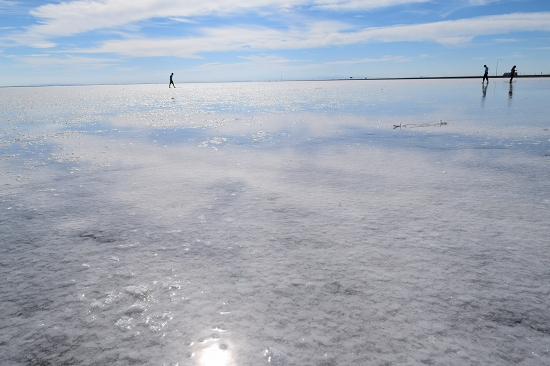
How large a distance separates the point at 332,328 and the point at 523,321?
110 cm

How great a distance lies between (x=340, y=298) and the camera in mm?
2154

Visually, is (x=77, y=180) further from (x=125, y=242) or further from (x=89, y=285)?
(x=89, y=285)

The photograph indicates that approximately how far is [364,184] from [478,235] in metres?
1.76

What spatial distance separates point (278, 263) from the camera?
2600 mm

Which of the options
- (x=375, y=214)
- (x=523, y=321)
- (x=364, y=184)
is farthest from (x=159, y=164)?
(x=523, y=321)

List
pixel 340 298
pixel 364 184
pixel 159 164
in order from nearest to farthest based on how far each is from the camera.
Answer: pixel 340 298
pixel 364 184
pixel 159 164

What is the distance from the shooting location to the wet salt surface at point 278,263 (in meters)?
1.79

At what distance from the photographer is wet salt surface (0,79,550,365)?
1.79 meters

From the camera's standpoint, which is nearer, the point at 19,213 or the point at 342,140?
the point at 19,213

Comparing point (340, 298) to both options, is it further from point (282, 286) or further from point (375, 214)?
point (375, 214)

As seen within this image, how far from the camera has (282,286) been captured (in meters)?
2.30

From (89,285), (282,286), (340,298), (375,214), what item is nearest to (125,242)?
(89,285)

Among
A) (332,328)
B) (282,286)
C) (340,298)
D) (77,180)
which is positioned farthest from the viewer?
(77,180)

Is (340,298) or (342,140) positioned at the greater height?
(342,140)
